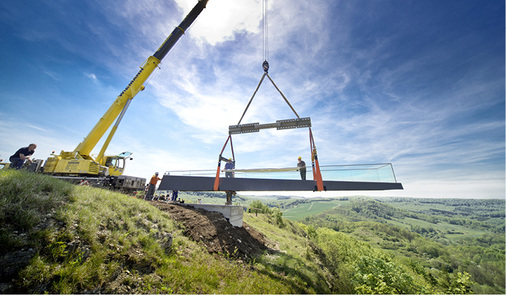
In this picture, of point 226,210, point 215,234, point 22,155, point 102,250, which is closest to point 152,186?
point 226,210

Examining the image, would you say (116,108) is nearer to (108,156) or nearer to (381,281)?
(108,156)

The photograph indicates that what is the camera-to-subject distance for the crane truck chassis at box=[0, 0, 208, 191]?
437 inches

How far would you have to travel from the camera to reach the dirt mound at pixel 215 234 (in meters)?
7.88

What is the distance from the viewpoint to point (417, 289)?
11.2m

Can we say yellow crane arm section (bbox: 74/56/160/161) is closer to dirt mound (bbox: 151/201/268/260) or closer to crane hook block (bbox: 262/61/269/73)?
dirt mound (bbox: 151/201/268/260)

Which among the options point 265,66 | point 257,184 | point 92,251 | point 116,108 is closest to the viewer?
point 92,251

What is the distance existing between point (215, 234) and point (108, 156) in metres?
10.6

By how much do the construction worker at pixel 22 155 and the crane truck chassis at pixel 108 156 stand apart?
74.5 inches

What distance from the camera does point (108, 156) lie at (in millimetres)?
13188

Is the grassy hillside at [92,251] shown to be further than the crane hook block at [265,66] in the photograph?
No

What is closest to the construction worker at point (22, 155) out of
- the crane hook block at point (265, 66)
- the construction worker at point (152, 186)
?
the construction worker at point (152, 186)

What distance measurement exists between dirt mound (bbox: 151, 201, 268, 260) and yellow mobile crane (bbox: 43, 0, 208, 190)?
549 cm

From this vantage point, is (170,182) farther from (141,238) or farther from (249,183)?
(141,238)

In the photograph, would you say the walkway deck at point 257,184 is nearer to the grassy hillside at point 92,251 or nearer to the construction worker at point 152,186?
the construction worker at point 152,186
